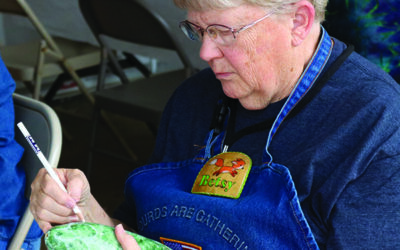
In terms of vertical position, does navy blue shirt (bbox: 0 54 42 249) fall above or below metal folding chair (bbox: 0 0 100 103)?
above

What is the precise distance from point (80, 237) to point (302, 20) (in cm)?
57

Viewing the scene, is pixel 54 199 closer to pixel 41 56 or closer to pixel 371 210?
pixel 371 210

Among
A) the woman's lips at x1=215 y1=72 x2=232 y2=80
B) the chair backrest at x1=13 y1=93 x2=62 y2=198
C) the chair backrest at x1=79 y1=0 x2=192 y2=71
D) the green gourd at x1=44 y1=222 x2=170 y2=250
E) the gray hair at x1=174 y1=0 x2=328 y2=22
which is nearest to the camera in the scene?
the green gourd at x1=44 y1=222 x2=170 y2=250

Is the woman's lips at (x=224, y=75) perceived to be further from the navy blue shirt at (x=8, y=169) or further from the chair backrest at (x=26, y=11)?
the chair backrest at (x=26, y=11)

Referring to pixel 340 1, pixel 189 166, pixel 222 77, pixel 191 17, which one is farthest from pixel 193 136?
pixel 340 1

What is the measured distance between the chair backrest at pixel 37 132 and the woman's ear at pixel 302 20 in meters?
0.61

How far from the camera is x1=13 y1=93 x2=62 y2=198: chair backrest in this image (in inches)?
51.9

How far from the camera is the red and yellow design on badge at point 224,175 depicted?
1.09 m

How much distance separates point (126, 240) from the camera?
3.21ft

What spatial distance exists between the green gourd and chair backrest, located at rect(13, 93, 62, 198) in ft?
1.22

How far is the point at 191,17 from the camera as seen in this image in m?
1.11

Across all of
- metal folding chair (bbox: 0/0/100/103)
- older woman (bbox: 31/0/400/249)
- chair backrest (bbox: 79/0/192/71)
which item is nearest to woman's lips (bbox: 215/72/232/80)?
older woman (bbox: 31/0/400/249)

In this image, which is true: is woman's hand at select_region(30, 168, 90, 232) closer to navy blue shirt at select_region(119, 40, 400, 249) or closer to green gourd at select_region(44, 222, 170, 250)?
green gourd at select_region(44, 222, 170, 250)

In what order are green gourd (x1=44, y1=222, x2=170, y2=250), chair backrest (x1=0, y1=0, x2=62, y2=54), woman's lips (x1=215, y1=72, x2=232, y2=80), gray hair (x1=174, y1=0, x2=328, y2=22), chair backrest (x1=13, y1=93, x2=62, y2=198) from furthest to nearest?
chair backrest (x1=0, y1=0, x2=62, y2=54)
chair backrest (x1=13, y1=93, x2=62, y2=198)
woman's lips (x1=215, y1=72, x2=232, y2=80)
gray hair (x1=174, y1=0, x2=328, y2=22)
green gourd (x1=44, y1=222, x2=170, y2=250)
